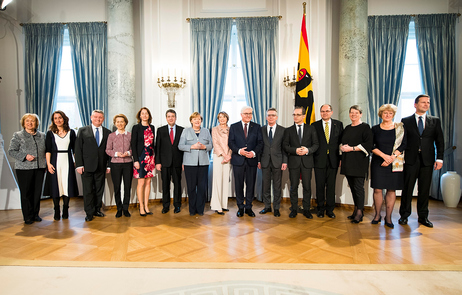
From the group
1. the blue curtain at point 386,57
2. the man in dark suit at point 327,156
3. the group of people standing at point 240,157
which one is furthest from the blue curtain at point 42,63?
the blue curtain at point 386,57

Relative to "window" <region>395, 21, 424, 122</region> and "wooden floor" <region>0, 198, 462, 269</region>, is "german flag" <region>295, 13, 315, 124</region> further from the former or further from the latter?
"window" <region>395, 21, 424, 122</region>

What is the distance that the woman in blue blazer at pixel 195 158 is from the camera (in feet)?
13.8

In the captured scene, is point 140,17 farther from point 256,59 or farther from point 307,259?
point 307,259

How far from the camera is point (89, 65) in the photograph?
223 inches

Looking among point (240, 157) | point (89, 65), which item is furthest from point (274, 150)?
point (89, 65)

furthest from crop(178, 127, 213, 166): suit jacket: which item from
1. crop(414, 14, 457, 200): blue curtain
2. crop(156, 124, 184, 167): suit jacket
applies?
crop(414, 14, 457, 200): blue curtain

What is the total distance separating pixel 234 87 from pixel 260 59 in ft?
2.45

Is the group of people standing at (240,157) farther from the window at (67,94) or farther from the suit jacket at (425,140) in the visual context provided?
the window at (67,94)

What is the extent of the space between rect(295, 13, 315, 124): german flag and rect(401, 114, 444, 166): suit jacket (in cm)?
161

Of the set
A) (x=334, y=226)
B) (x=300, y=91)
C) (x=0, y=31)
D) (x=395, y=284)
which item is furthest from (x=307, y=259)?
(x=0, y=31)

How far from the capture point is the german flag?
16.3ft

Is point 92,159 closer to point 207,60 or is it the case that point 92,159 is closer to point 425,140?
point 207,60

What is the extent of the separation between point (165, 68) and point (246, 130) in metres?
2.33

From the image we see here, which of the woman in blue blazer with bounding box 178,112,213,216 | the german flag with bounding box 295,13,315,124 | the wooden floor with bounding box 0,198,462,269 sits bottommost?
the wooden floor with bounding box 0,198,462,269
